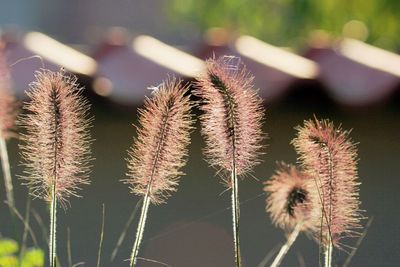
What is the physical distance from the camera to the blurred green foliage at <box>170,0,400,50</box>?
42.6ft

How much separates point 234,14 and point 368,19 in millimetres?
2020

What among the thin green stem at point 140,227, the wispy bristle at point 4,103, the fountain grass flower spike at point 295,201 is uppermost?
the wispy bristle at point 4,103

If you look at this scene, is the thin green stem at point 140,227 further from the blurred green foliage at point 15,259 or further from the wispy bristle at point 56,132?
the blurred green foliage at point 15,259

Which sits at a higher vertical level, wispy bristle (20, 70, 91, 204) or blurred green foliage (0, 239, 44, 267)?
wispy bristle (20, 70, 91, 204)

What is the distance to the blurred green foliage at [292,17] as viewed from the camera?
1298cm

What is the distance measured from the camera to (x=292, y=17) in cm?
1398

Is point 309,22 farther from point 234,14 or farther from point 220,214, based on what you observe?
point 220,214

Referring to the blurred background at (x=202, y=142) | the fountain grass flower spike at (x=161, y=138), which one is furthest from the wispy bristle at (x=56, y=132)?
the blurred background at (x=202, y=142)

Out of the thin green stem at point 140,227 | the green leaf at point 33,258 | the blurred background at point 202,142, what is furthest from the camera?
the blurred background at point 202,142

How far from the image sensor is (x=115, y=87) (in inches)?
154

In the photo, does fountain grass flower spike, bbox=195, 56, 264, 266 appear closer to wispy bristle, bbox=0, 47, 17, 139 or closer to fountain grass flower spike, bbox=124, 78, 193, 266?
fountain grass flower spike, bbox=124, 78, 193, 266

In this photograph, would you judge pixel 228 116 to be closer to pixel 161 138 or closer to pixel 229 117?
pixel 229 117

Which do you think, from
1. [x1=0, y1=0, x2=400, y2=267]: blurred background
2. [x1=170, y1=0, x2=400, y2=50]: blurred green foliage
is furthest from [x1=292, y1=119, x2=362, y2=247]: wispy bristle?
[x1=170, y1=0, x2=400, y2=50]: blurred green foliage

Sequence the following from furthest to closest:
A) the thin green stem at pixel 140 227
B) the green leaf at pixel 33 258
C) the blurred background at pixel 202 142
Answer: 1. the blurred background at pixel 202 142
2. the green leaf at pixel 33 258
3. the thin green stem at pixel 140 227
